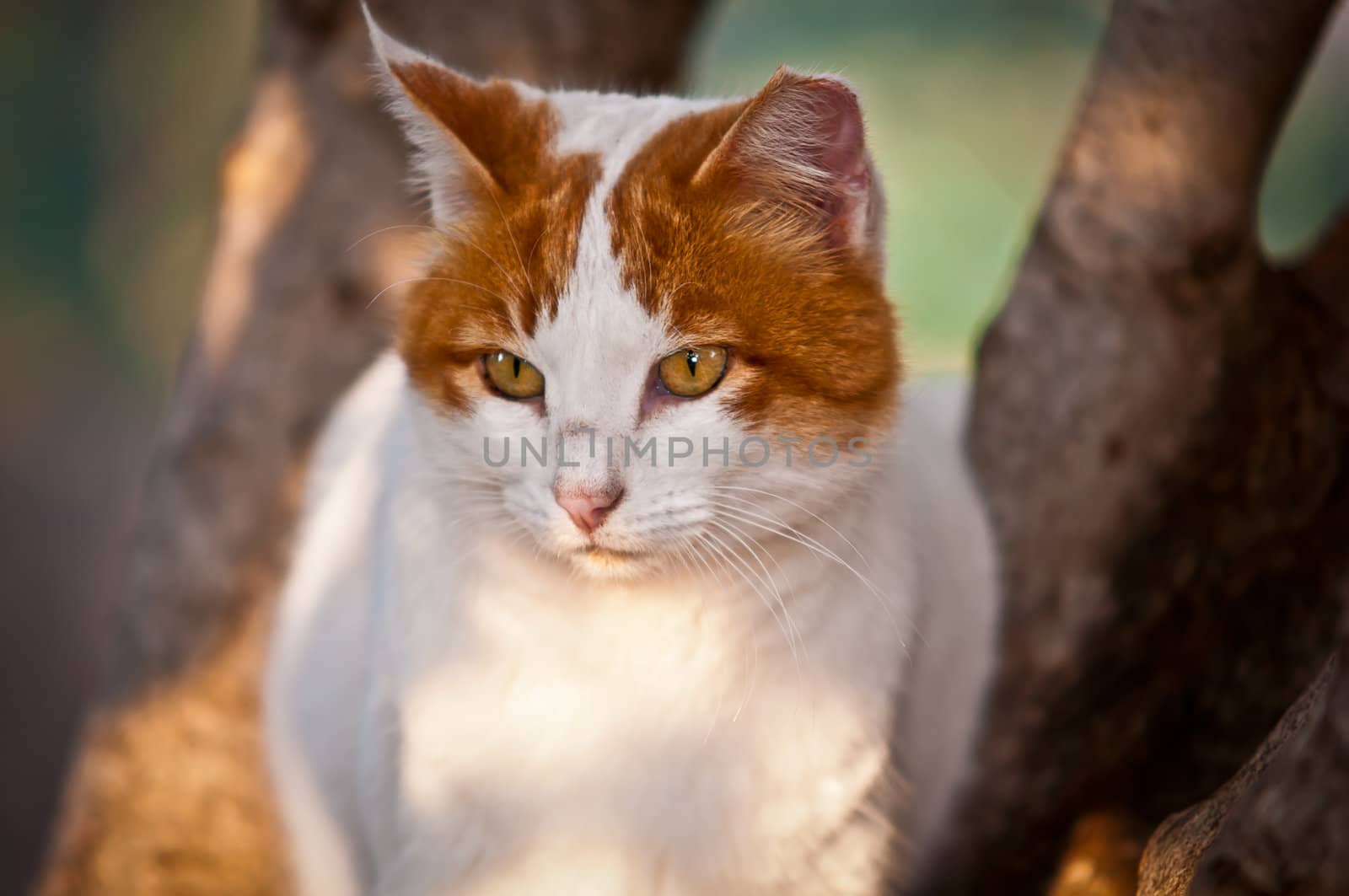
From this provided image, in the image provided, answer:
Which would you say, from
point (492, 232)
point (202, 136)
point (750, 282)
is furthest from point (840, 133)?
point (202, 136)

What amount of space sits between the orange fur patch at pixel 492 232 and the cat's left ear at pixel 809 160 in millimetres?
189

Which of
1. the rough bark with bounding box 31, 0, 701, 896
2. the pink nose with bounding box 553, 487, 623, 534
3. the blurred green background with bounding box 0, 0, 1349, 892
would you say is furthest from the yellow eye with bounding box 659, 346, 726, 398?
the blurred green background with bounding box 0, 0, 1349, 892

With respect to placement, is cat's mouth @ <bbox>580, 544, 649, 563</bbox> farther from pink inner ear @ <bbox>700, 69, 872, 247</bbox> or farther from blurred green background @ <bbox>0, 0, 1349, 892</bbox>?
blurred green background @ <bbox>0, 0, 1349, 892</bbox>

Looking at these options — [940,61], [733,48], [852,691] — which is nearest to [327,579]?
[852,691]

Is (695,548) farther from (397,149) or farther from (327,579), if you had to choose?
(397,149)

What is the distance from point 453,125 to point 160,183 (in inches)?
201

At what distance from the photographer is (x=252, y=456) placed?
8.50 feet

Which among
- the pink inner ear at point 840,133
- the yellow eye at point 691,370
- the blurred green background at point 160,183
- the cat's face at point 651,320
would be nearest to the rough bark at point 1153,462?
the cat's face at point 651,320

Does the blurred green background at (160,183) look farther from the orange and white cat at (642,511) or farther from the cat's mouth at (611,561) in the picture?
the cat's mouth at (611,561)

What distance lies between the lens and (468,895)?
142cm

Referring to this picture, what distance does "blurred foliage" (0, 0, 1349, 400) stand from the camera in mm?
5301

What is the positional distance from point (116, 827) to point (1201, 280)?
2588 mm

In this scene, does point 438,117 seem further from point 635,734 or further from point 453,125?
point 635,734

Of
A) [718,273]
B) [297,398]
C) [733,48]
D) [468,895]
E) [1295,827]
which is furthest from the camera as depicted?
[733,48]
